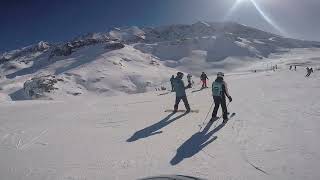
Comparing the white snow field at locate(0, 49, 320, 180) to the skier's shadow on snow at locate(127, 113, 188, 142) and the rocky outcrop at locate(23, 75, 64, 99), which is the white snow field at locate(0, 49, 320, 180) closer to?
the skier's shadow on snow at locate(127, 113, 188, 142)

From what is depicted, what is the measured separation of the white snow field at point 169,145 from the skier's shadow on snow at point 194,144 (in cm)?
2

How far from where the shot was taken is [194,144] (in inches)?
360

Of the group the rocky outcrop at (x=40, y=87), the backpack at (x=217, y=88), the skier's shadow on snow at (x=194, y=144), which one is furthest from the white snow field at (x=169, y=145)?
the rocky outcrop at (x=40, y=87)

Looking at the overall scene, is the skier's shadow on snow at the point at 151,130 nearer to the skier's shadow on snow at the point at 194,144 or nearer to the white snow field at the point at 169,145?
the white snow field at the point at 169,145

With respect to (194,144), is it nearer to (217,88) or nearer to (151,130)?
(151,130)

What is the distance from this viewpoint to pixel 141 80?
110500 millimetres

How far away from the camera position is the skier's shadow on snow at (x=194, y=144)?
27.1ft

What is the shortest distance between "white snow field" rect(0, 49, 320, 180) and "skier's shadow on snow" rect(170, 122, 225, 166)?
0.02m

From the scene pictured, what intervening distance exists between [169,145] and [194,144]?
2.09ft

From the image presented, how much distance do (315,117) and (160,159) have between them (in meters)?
5.51

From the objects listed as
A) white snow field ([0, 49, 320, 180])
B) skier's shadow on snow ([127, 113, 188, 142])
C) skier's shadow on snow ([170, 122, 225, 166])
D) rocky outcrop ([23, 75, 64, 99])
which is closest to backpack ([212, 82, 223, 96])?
white snow field ([0, 49, 320, 180])

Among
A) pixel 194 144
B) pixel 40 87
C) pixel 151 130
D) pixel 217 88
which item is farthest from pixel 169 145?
pixel 40 87

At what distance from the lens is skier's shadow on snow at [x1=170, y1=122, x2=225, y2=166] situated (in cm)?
825

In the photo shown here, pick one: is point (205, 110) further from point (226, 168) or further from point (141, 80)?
point (141, 80)
